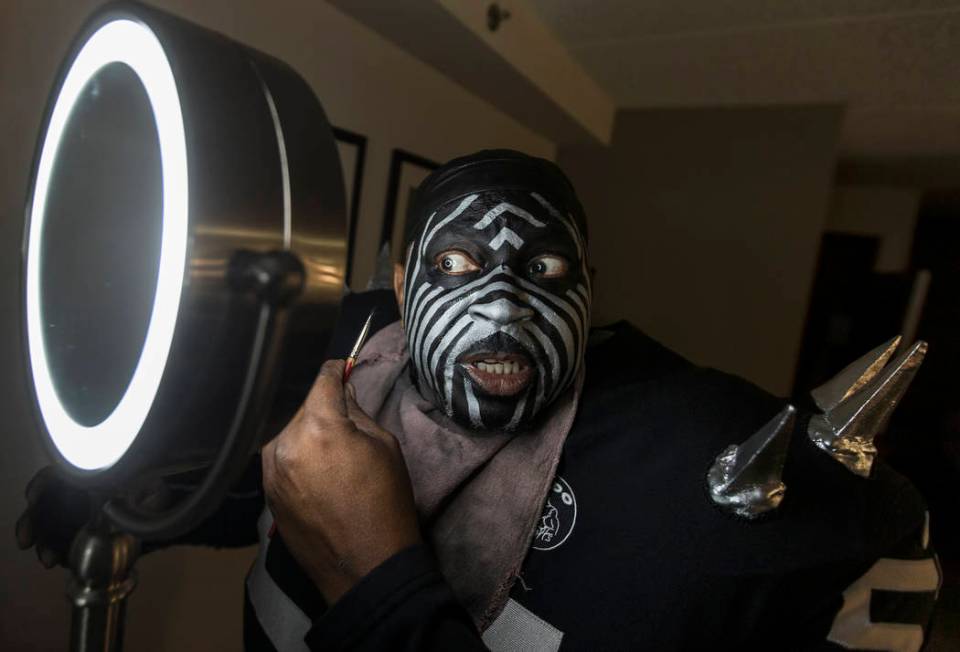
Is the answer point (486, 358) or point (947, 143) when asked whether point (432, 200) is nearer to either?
point (486, 358)

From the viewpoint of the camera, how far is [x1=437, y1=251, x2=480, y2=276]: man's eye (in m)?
0.53

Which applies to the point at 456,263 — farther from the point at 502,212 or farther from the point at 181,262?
the point at 181,262

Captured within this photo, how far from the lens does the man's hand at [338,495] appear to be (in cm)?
43

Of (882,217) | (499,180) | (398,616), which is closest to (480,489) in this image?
(398,616)

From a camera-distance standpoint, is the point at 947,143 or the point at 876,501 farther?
the point at 947,143

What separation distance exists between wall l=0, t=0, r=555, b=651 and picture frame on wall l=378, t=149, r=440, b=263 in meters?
0.02

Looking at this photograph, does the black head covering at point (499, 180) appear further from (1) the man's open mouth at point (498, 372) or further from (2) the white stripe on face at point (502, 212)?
(1) the man's open mouth at point (498, 372)

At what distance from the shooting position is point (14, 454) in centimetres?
65

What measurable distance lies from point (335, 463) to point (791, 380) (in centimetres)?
122

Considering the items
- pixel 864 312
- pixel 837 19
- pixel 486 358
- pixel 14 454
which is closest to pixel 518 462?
pixel 486 358

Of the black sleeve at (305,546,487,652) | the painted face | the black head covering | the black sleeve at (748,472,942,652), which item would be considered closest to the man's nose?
the painted face

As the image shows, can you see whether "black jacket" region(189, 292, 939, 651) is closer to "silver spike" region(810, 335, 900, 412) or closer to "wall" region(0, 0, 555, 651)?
"silver spike" region(810, 335, 900, 412)

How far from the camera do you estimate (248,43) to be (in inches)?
33.7

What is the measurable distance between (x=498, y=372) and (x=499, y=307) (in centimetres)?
6
